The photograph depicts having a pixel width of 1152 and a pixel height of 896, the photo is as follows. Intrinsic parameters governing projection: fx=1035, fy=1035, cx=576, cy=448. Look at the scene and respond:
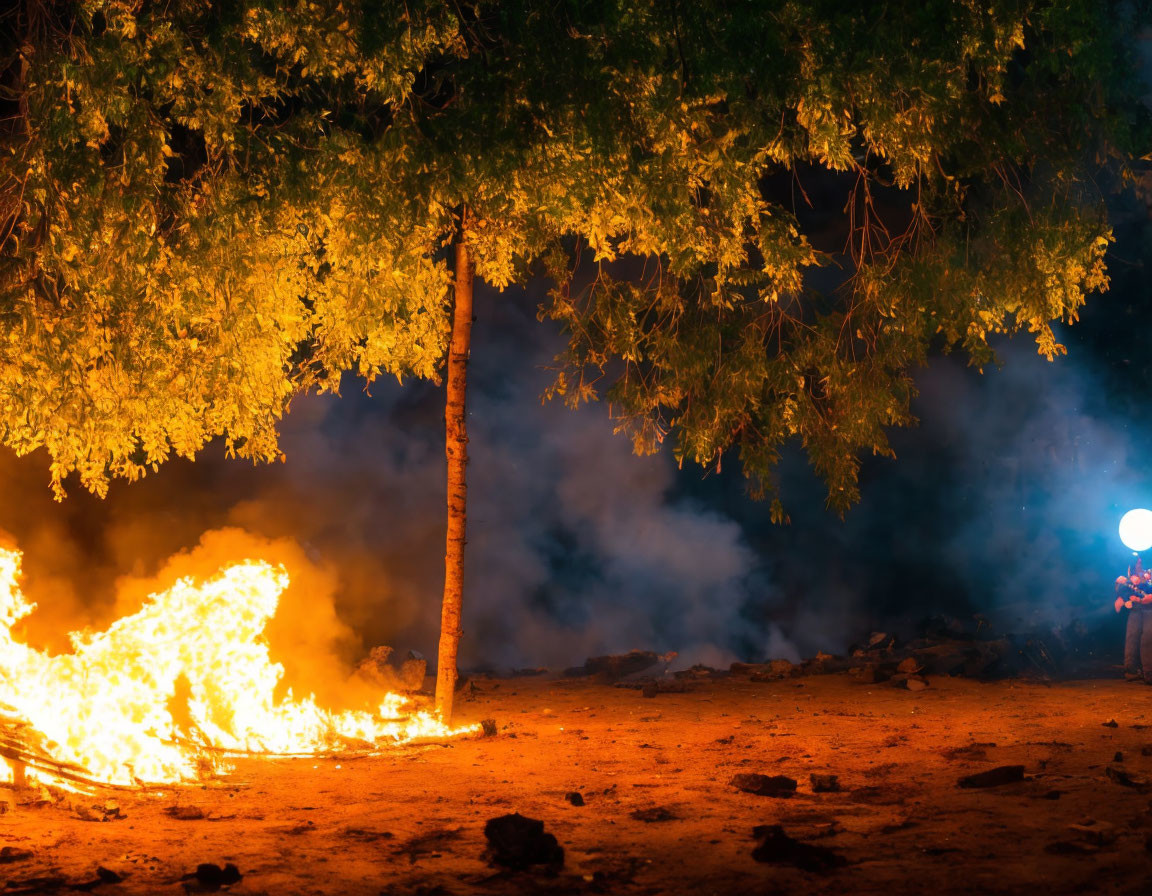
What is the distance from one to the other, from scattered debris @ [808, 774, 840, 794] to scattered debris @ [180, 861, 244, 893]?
3895 mm

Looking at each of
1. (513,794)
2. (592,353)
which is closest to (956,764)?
(513,794)

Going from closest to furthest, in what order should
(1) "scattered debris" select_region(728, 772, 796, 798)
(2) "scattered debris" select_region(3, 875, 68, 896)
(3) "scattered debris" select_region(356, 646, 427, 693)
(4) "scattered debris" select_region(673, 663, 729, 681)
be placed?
(2) "scattered debris" select_region(3, 875, 68, 896) → (1) "scattered debris" select_region(728, 772, 796, 798) → (3) "scattered debris" select_region(356, 646, 427, 693) → (4) "scattered debris" select_region(673, 663, 729, 681)

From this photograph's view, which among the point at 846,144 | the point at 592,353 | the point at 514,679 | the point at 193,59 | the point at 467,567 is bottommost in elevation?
the point at 514,679

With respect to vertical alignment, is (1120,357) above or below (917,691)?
above

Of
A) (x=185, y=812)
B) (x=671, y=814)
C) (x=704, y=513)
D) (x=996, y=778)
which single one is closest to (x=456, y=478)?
(x=185, y=812)

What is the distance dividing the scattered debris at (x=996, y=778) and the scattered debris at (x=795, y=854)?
1.95 meters

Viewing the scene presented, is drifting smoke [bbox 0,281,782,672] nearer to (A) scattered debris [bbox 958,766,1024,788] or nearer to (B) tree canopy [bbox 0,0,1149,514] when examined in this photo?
(B) tree canopy [bbox 0,0,1149,514]

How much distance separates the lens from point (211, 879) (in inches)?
201

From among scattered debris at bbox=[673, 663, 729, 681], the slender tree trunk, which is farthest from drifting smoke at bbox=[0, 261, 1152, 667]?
the slender tree trunk

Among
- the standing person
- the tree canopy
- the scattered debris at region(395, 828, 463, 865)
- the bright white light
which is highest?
the tree canopy

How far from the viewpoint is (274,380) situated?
387 inches

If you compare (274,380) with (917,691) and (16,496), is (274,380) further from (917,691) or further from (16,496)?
(917,691)

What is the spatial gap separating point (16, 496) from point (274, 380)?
7.15 meters

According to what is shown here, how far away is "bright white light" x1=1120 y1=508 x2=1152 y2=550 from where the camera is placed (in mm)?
13780
